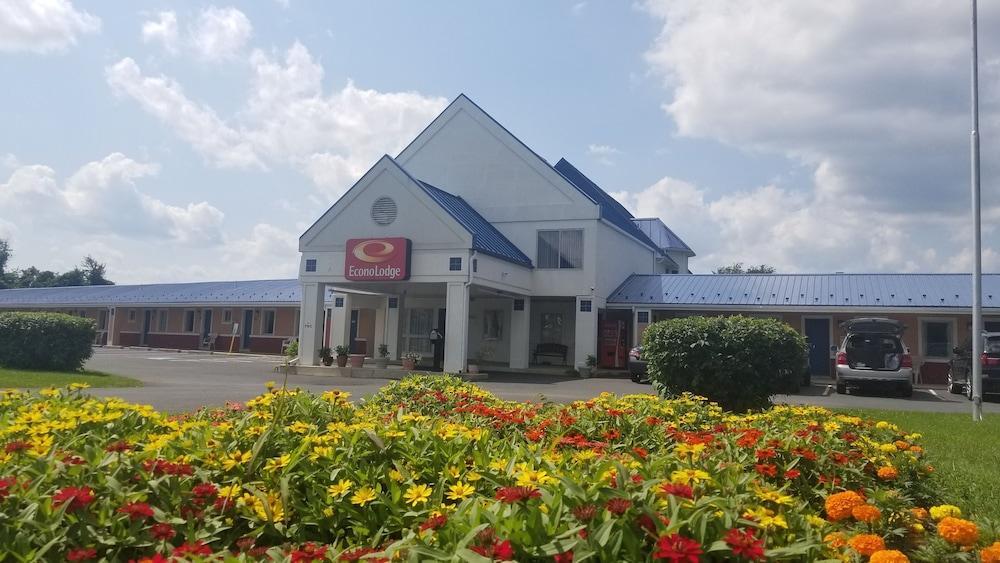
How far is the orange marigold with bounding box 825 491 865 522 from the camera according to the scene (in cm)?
321

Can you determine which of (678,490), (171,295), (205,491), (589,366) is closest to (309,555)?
(205,491)

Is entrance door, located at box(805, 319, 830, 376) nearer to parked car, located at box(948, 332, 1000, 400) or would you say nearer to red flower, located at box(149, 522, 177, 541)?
parked car, located at box(948, 332, 1000, 400)

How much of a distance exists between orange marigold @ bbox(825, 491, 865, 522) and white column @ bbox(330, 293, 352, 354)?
89.0ft

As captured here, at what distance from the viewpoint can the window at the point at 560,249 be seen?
27.7 metres

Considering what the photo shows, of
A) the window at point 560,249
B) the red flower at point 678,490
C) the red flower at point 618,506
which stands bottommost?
the red flower at point 618,506

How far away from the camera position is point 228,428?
4.02 meters

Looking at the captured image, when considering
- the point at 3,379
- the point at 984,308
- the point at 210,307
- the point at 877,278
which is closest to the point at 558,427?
the point at 3,379

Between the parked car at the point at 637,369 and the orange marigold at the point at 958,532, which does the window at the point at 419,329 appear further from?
the orange marigold at the point at 958,532

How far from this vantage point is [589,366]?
2648cm

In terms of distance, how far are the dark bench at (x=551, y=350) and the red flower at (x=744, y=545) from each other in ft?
88.6

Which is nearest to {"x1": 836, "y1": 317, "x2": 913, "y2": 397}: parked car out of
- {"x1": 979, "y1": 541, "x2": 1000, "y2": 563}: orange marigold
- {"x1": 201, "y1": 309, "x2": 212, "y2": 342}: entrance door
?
{"x1": 979, "y1": 541, "x2": 1000, "y2": 563}: orange marigold

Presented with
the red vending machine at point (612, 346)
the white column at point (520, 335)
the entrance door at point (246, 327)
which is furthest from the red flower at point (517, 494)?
the entrance door at point (246, 327)

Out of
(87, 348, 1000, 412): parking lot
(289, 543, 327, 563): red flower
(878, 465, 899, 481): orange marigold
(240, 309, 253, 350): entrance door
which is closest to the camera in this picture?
(289, 543, 327, 563): red flower

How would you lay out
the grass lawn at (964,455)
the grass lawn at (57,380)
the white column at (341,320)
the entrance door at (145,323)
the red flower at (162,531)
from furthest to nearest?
the entrance door at (145,323)
the white column at (341,320)
the grass lawn at (57,380)
the grass lawn at (964,455)
the red flower at (162,531)
